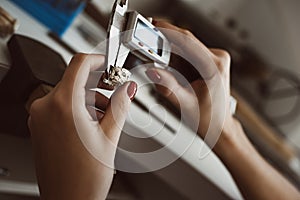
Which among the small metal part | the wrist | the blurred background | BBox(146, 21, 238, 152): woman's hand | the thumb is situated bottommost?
the blurred background

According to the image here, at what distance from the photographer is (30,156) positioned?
0.66m

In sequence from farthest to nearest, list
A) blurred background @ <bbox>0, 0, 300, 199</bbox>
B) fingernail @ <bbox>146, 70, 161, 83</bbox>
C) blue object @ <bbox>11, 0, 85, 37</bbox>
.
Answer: blurred background @ <bbox>0, 0, 300, 199</bbox> → blue object @ <bbox>11, 0, 85, 37</bbox> → fingernail @ <bbox>146, 70, 161, 83</bbox>

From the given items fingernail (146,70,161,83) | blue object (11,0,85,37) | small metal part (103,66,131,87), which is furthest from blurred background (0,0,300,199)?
small metal part (103,66,131,87)

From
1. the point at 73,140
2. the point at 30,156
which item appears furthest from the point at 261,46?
the point at 73,140

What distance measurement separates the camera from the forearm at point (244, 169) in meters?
0.65

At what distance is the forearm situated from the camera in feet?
2.13

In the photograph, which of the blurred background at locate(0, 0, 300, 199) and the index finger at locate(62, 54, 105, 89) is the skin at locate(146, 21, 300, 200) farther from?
the blurred background at locate(0, 0, 300, 199)

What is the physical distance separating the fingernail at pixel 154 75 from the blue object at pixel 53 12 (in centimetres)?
20

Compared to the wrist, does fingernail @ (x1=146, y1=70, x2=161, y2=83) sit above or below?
above

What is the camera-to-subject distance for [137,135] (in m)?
0.62

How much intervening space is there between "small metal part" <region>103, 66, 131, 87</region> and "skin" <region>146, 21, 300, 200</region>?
115mm

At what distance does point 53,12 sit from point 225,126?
35 cm

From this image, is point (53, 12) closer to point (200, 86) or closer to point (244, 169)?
point (200, 86)

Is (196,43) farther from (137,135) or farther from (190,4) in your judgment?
(190,4)
